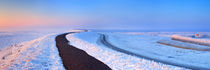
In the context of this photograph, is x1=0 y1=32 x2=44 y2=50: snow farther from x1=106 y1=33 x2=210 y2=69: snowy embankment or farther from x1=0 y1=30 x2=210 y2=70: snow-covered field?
x1=106 y1=33 x2=210 y2=69: snowy embankment

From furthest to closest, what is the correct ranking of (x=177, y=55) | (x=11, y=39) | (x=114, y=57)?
(x=11, y=39)
(x=177, y=55)
(x=114, y=57)

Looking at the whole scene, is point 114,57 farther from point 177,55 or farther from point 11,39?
point 11,39

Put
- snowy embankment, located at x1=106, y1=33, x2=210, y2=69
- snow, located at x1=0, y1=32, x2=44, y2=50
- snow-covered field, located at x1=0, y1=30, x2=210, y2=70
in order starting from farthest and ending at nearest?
snow, located at x1=0, y1=32, x2=44, y2=50 → snowy embankment, located at x1=106, y1=33, x2=210, y2=69 → snow-covered field, located at x1=0, y1=30, x2=210, y2=70

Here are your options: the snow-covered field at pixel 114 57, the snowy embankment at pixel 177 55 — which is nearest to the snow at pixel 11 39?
the snow-covered field at pixel 114 57

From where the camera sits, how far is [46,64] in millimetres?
9812

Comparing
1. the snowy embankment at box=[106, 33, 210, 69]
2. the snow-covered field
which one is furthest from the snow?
the snowy embankment at box=[106, 33, 210, 69]

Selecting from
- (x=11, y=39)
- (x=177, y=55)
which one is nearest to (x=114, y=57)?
(x=177, y=55)

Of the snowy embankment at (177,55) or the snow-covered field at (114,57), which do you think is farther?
the snowy embankment at (177,55)

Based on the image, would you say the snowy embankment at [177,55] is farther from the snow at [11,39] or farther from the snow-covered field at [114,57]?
the snow at [11,39]

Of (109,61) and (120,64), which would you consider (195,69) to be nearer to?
(120,64)

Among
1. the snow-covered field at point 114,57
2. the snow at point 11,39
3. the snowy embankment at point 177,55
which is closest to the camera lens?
the snow-covered field at point 114,57

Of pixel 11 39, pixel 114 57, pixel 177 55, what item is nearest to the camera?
pixel 114 57

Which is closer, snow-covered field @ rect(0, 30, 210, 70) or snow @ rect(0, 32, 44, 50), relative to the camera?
snow-covered field @ rect(0, 30, 210, 70)

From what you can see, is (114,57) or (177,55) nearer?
(114,57)
